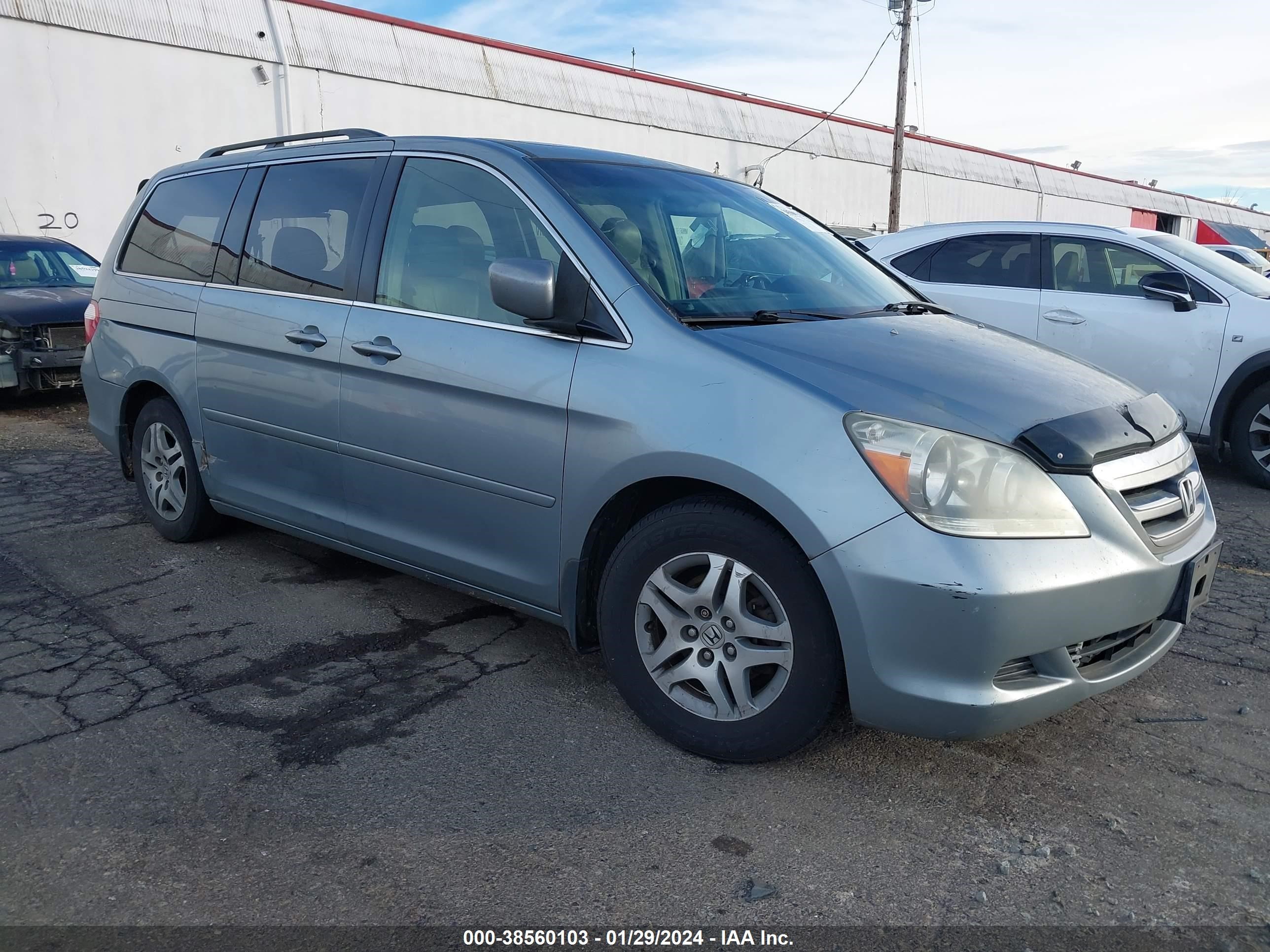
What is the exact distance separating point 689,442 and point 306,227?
2175 millimetres

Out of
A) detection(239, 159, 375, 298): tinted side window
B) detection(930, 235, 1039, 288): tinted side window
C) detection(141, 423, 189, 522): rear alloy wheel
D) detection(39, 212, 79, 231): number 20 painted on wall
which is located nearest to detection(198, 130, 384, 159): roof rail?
detection(239, 159, 375, 298): tinted side window

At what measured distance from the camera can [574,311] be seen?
123 inches

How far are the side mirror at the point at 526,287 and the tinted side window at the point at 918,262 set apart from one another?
550 cm

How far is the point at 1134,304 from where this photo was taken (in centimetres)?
705

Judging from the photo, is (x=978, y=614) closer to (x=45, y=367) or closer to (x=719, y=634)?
(x=719, y=634)

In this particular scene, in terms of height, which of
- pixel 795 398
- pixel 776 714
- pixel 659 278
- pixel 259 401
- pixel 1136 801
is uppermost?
pixel 659 278

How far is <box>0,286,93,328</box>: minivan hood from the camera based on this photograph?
8758mm

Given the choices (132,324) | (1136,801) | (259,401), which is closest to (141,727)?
(259,401)

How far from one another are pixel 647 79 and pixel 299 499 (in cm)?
2312

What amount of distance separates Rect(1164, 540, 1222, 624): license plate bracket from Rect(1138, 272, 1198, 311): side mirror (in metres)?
4.46

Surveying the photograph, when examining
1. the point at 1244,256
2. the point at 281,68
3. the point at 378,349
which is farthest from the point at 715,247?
the point at 281,68

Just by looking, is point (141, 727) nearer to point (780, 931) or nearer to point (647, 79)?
point (780, 931)

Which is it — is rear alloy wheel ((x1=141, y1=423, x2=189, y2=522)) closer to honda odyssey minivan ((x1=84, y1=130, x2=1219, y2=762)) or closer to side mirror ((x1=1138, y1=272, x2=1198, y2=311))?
honda odyssey minivan ((x1=84, y1=130, x2=1219, y2=762))

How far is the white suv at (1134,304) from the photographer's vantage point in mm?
6664
